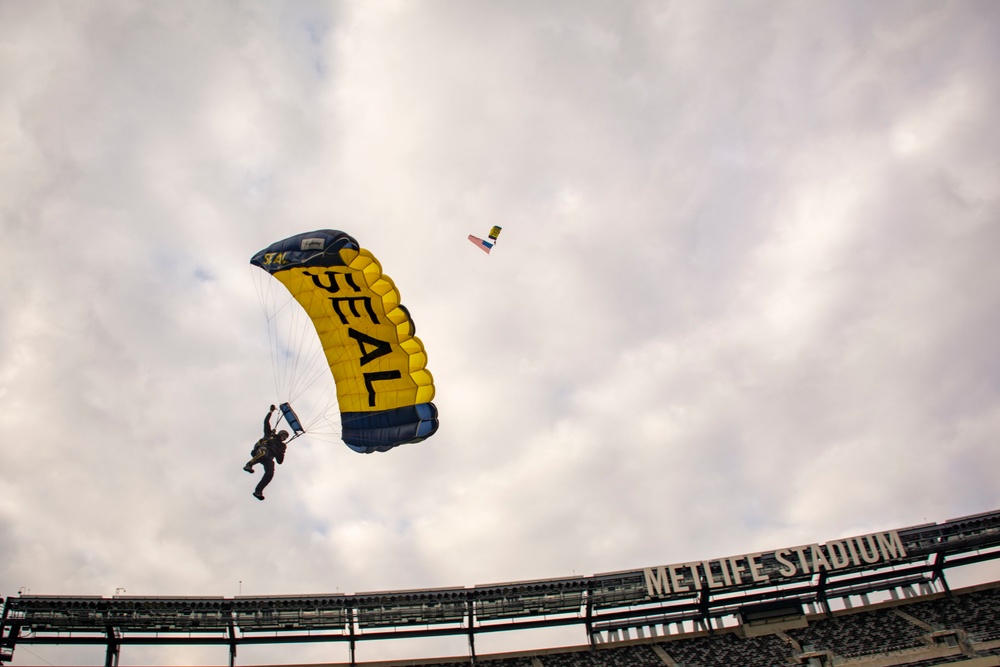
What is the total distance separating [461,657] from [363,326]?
75.7ft

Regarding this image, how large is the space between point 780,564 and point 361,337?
88.3 ft

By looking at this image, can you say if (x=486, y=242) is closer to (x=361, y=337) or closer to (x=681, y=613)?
(x=361, y=337)

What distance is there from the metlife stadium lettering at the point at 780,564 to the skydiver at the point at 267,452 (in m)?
21.9

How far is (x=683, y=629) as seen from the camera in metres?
40.7

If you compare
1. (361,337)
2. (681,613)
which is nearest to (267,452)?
(361,337)

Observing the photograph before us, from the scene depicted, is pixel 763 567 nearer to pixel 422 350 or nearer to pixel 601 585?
pixel 601 585

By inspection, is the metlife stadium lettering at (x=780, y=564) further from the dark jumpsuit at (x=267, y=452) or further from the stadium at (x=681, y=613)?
the dark jumpsuit at (x=267, y=452)

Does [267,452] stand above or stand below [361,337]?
below

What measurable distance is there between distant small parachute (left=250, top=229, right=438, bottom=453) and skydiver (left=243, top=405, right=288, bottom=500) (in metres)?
1.16

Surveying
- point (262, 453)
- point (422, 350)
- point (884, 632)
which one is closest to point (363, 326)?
point (422, 350)

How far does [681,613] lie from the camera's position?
40.2 metres

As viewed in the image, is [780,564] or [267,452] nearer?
[267,452]

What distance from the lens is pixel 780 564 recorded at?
37.4 m

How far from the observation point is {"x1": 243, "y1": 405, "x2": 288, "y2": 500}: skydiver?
27531 mm
